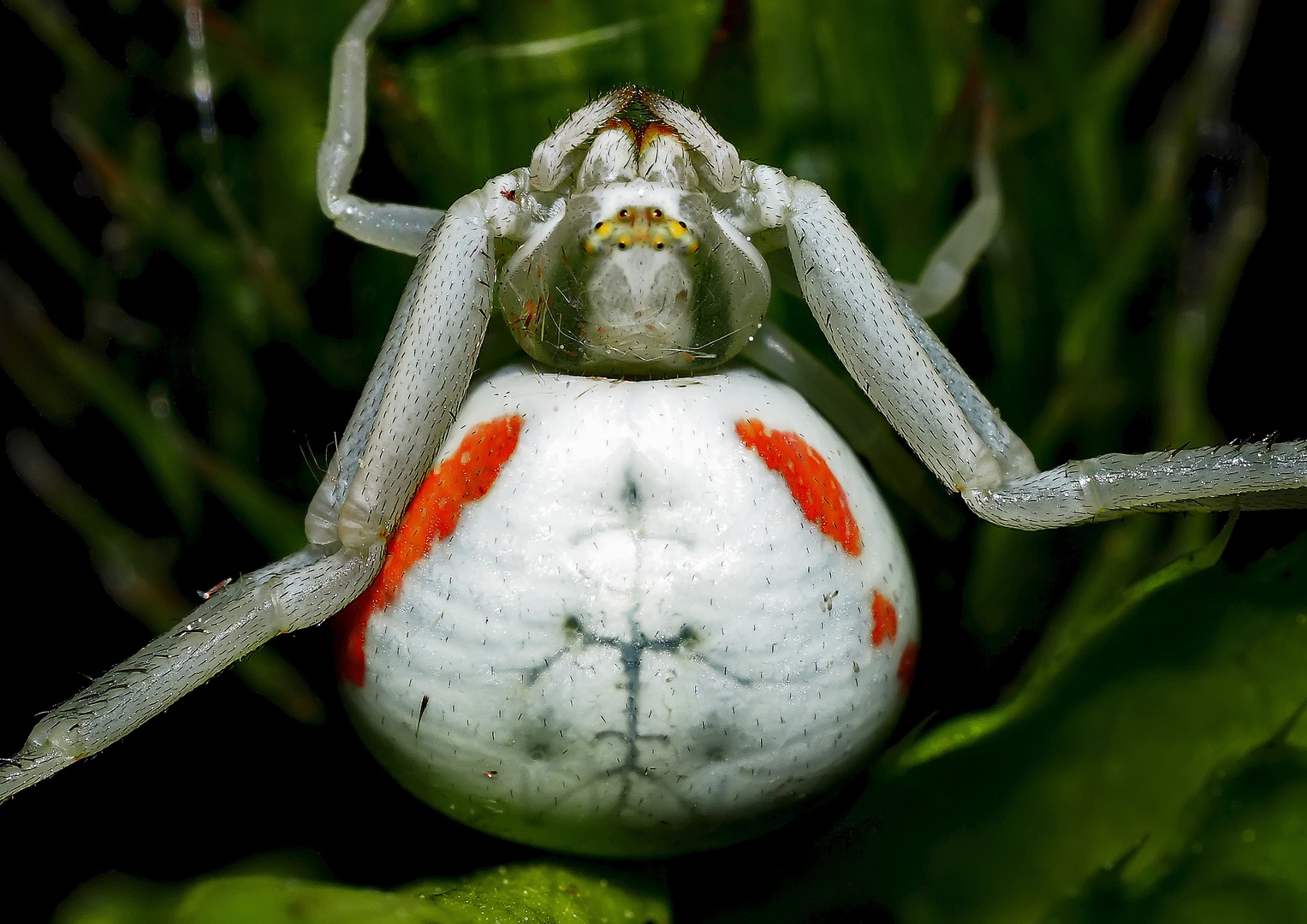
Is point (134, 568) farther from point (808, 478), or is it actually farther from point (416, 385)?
point (808, 478)

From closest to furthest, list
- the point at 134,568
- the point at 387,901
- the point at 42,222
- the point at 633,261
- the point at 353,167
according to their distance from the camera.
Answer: the point at 387,901 < the point at 633,261 < the point at 353,167 < the point at 134,568 < the point at 42,222

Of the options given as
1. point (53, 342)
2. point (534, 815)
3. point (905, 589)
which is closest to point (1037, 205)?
point (905, 589)

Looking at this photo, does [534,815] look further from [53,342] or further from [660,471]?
[53,342]

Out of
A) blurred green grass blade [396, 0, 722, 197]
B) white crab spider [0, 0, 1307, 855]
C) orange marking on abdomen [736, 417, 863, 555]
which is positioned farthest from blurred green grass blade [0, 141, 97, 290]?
orange marking on abdomen [736, 417, 863, 555]

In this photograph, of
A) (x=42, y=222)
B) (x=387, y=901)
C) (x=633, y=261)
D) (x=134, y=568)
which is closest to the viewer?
(x=387, y=901)

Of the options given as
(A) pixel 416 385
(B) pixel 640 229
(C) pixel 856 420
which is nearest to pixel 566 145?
(B) pixel 640 229

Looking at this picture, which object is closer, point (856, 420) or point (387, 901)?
point (387, 901)

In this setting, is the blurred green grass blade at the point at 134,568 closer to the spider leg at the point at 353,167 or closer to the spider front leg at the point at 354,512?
the spider front leg at the point at 354,512

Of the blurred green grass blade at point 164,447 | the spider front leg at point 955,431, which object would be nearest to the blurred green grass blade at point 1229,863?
the spider front leg at point 955,431
